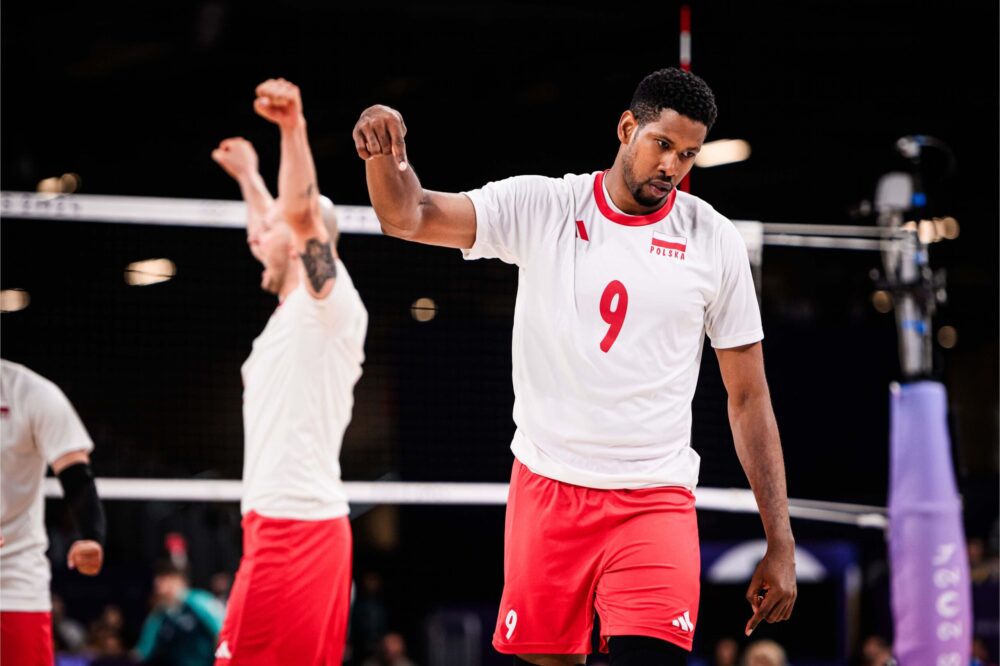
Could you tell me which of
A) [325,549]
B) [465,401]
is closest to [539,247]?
[325,549]

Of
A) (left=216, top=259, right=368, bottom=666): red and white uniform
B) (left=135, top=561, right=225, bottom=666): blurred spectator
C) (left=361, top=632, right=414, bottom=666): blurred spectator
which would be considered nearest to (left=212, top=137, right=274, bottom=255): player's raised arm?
(left=216, top=259, right=368, bottom=666): red and white uniform

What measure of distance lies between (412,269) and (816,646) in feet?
20.7

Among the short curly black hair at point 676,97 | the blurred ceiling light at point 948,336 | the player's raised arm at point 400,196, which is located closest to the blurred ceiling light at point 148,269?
the player's raised arm at point 400,196

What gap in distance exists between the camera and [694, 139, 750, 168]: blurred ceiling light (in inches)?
755

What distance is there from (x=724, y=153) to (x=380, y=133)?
16.6 meters

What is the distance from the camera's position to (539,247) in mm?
4109

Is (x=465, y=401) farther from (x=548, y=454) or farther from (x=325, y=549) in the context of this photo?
(x=548, y=454)

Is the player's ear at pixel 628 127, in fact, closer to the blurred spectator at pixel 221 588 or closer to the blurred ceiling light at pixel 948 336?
the blurred spectator at pixel 221 588

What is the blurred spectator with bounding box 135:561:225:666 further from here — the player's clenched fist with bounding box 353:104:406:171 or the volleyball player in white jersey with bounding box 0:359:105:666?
the player's clenched fist with bounding box 353:104:406:171

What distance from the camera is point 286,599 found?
536 centimetres

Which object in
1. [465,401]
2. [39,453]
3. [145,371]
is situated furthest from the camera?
[145,371]

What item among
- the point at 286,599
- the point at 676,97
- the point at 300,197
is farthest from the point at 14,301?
the point at 676,97

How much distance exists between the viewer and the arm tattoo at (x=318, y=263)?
5.56 meters

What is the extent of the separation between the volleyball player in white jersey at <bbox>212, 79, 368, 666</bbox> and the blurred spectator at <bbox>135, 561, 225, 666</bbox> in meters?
6.04
